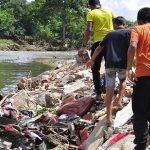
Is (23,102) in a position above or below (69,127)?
below

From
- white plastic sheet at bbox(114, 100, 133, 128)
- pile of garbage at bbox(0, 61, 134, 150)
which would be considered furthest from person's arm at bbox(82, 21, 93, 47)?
white plastic sheet at bbox(114, 100, 133, 128)

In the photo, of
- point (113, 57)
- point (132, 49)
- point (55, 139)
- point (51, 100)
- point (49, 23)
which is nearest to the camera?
point (132, 49)

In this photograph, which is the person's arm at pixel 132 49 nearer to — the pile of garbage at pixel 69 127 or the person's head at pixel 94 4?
the pile of garbage at pixel 69 127

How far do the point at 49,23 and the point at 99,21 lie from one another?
84.7 meters

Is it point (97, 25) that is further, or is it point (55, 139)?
point (97, 25)

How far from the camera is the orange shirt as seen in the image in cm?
629

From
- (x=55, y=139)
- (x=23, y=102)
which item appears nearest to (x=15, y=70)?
(x=23, y=102)

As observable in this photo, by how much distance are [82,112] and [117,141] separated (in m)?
1.92

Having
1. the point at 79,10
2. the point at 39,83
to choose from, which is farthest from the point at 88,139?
the point at 79,10

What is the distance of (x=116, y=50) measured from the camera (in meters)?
7.86

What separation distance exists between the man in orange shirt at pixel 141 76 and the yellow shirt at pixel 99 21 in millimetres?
2910

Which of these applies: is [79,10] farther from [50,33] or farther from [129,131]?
[129,131]

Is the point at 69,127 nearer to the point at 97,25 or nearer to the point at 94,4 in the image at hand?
the point at 97,25

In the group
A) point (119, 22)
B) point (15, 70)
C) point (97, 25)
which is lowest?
point (15, 70)
